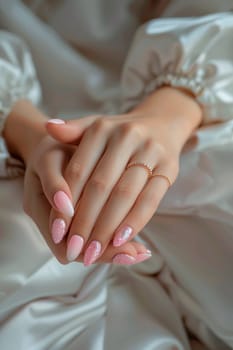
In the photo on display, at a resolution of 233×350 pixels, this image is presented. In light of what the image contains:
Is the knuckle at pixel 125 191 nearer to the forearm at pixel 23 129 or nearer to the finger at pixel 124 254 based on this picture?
the finger at pixel 124 254

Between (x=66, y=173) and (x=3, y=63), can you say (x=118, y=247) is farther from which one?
(x=3, y=63)

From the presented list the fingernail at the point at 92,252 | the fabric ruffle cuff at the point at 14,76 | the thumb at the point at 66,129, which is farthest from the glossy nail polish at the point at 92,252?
the fabric ruffle cuff at the point at 14,76

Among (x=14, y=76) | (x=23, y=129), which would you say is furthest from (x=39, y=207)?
(x=14, y=76)

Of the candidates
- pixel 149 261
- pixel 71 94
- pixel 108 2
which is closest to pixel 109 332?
pixel 149 261

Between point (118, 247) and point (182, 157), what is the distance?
0.19 meters

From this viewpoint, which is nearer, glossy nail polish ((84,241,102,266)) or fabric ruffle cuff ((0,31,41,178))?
glossy nail polish ((84,241,102,266))

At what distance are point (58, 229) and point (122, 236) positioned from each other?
53 mm

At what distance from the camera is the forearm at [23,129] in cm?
65

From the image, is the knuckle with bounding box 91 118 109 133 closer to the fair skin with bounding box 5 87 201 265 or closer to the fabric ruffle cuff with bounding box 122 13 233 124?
the fair skin with bounding box 5 87 201 265

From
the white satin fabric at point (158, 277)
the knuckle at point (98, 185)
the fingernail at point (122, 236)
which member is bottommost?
the white satin fabric at point (158, 277)

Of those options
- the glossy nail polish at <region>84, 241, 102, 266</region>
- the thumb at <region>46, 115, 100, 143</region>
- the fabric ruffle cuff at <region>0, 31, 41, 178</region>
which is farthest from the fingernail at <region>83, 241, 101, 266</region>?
the fabric ruffle cuff at <region>0, 31, 41, 178</region>

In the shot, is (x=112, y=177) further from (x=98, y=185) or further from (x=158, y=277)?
(x=158, y=277)

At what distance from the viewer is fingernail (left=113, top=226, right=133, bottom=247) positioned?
0.48 meters

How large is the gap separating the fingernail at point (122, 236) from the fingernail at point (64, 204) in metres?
0.04
